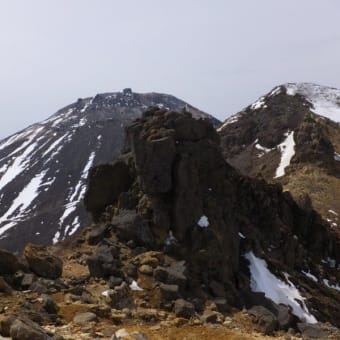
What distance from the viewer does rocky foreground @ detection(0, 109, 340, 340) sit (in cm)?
1622

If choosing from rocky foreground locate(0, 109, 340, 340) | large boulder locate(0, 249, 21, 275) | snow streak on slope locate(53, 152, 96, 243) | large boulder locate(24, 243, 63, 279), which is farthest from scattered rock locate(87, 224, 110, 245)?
snow streak on slope locate(53, 152, 96, 243)

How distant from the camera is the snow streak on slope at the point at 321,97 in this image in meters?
142

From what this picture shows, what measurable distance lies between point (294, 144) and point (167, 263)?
7762 cm

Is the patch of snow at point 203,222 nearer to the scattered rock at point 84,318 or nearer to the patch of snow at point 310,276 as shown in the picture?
the patch of snow at point 310,276

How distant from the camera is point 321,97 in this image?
163 m

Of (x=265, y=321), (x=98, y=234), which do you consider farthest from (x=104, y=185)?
(x=265, y=321)

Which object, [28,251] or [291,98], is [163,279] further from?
[291,98]

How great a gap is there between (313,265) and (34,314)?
35.3m

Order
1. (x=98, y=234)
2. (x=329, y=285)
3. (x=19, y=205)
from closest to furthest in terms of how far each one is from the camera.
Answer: (x=98, y=234) < (x=329, y=285) < (x=19, y=205)

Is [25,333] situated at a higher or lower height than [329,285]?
lower

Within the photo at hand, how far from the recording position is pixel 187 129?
34156 mm

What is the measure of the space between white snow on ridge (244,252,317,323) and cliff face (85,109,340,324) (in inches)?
23.9

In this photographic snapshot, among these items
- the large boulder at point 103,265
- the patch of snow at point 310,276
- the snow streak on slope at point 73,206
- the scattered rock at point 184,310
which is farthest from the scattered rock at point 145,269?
the snow streak on slope at point 73,206

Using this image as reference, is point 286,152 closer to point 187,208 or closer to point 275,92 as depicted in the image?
point 187,208
